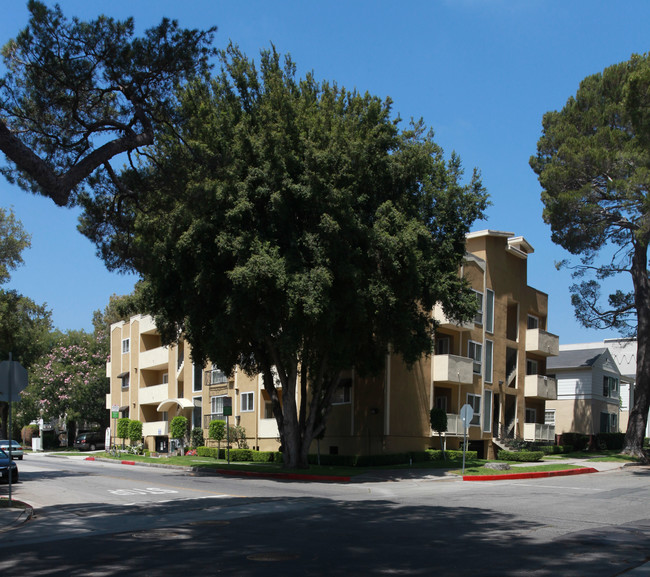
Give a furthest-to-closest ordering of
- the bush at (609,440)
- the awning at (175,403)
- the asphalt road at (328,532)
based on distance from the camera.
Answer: the awning at (175,403)
the bush at (609,440)
the asphalt road at (328,532)

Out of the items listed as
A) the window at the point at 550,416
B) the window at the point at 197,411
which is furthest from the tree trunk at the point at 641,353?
the window at the point at 197,411

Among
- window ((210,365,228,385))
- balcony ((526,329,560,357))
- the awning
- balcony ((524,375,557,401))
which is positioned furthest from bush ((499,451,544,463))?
the awning

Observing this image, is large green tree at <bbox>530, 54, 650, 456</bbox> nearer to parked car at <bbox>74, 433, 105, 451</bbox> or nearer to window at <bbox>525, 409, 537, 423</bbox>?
window at <bbox>525, 409, 537, 423</bbox>

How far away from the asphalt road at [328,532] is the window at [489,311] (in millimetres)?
20726

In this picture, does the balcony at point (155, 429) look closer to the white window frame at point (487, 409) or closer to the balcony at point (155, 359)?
the balcony at point (155, 359)

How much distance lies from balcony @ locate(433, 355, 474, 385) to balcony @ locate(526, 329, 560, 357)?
29.3 ft

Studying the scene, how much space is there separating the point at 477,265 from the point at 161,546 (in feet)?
103

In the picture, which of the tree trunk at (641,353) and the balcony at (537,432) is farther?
the balcony at (537,432)

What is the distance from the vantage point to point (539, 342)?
44.4m

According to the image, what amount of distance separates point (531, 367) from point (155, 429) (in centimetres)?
2736

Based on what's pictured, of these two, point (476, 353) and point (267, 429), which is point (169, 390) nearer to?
point (267, 429)

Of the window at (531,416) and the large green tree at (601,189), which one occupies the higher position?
the large green tree at (601,189)

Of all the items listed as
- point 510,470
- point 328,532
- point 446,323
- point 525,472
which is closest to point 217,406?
point 446,323

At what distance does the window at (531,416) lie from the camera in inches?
1807
